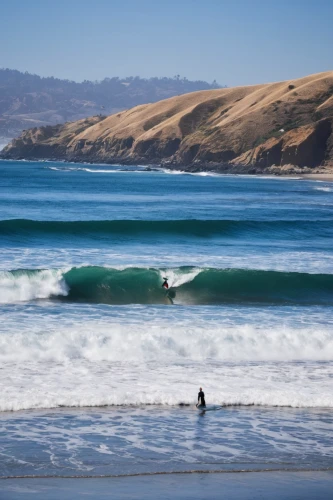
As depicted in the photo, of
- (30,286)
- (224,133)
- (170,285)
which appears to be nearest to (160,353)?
(30,286)

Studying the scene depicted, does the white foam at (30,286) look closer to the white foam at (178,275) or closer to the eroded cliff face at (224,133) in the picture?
the white foam at (178,275)

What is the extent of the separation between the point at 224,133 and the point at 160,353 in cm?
11332

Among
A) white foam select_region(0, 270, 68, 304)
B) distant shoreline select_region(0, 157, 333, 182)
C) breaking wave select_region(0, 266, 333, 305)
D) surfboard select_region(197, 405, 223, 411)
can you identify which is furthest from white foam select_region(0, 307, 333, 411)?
distant shoreline select_region(0, 157, 333, 182)

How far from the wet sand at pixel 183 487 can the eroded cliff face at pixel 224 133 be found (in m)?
98.0

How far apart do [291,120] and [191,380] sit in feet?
362

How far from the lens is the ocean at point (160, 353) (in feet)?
34.2

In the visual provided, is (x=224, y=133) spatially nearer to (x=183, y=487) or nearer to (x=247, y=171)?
(x=247, y=171)

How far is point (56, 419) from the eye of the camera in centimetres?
1143

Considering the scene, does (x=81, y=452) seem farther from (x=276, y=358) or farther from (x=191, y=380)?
(x=276, y=358)

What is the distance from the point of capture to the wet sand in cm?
891

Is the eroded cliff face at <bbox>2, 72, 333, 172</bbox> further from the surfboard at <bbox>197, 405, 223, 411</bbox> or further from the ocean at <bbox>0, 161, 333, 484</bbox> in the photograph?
the surfboard at <bbox>197, 405, 223, 411</bbox>

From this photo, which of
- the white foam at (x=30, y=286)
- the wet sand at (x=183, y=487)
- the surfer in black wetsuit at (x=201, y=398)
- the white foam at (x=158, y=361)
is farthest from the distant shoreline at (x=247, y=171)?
the wet sand at (x=183, y=487)

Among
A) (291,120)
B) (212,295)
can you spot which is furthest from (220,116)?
(212,295)

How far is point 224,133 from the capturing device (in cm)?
12662
